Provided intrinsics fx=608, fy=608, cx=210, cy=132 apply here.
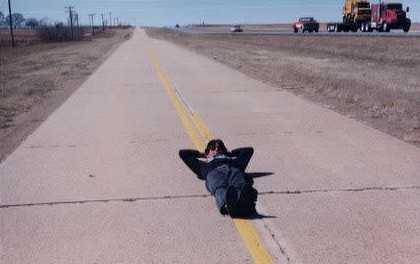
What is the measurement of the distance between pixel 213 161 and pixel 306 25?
81.2 metres

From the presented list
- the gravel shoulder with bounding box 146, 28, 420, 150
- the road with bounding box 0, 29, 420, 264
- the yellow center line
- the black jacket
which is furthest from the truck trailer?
the black jacket

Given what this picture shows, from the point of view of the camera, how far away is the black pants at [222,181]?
5641mm

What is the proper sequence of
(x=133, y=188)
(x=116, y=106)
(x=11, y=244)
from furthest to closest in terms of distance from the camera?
(x=116, y=106)
(x=133, y=188)
(x=11, y=244)

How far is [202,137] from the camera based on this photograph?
9.74m

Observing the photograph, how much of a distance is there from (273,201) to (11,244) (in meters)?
2.53

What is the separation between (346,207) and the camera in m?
5.88

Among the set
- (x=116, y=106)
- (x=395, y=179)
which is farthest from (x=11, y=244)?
(x=116, y=106)

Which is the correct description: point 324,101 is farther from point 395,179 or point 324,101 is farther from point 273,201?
point 273,201

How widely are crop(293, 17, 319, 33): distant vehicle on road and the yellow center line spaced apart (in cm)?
6507

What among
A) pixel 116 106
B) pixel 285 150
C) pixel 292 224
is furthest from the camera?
pixel 116 106

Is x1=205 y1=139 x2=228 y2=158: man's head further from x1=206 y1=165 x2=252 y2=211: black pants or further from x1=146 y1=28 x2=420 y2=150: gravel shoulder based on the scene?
x1=146 y1=28 x2=420 y2=150: gravel shoulder

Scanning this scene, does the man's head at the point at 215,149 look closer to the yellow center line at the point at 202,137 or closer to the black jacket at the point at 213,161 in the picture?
the black jacket at the point at 213,161

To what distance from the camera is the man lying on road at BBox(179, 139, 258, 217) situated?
5547 mm

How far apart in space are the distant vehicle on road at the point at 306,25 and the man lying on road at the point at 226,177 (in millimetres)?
80278
